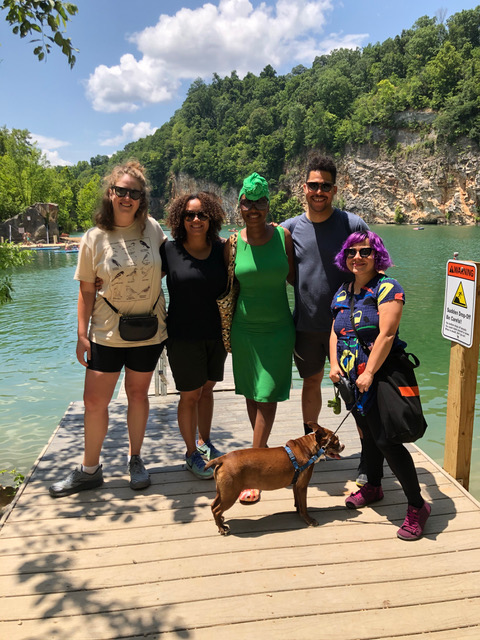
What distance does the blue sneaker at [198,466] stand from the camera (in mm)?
3396

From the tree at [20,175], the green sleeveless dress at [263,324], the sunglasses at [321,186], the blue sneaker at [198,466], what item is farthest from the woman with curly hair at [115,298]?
the tree at [20,175]

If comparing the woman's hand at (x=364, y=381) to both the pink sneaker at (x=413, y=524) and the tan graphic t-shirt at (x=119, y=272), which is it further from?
the tan graphic t-shirt at (x=119, y=272)

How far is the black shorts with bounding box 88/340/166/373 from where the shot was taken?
10.2 feet

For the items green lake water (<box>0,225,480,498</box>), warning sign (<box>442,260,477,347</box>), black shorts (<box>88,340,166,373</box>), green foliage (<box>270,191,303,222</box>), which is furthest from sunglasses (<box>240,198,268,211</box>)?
green foliage (<box>270,191,303,222</box>)

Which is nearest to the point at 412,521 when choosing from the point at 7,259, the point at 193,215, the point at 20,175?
the point at 193,215

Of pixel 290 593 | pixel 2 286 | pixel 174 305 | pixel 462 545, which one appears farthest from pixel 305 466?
pixel 2 286

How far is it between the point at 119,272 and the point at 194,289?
0.49m

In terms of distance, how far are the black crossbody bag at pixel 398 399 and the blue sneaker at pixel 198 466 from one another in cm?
137

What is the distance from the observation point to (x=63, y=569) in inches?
96.6

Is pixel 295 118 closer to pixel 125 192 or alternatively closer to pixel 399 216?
pixel 399 216

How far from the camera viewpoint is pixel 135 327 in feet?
9.96

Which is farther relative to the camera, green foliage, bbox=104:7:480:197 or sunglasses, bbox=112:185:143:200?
green foliage, bbox=104:7:480:197

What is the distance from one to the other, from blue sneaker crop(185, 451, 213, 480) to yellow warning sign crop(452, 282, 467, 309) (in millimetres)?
2055

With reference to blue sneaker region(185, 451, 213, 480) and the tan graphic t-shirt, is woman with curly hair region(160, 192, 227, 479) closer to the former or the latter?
the tan graphic t-shirt
